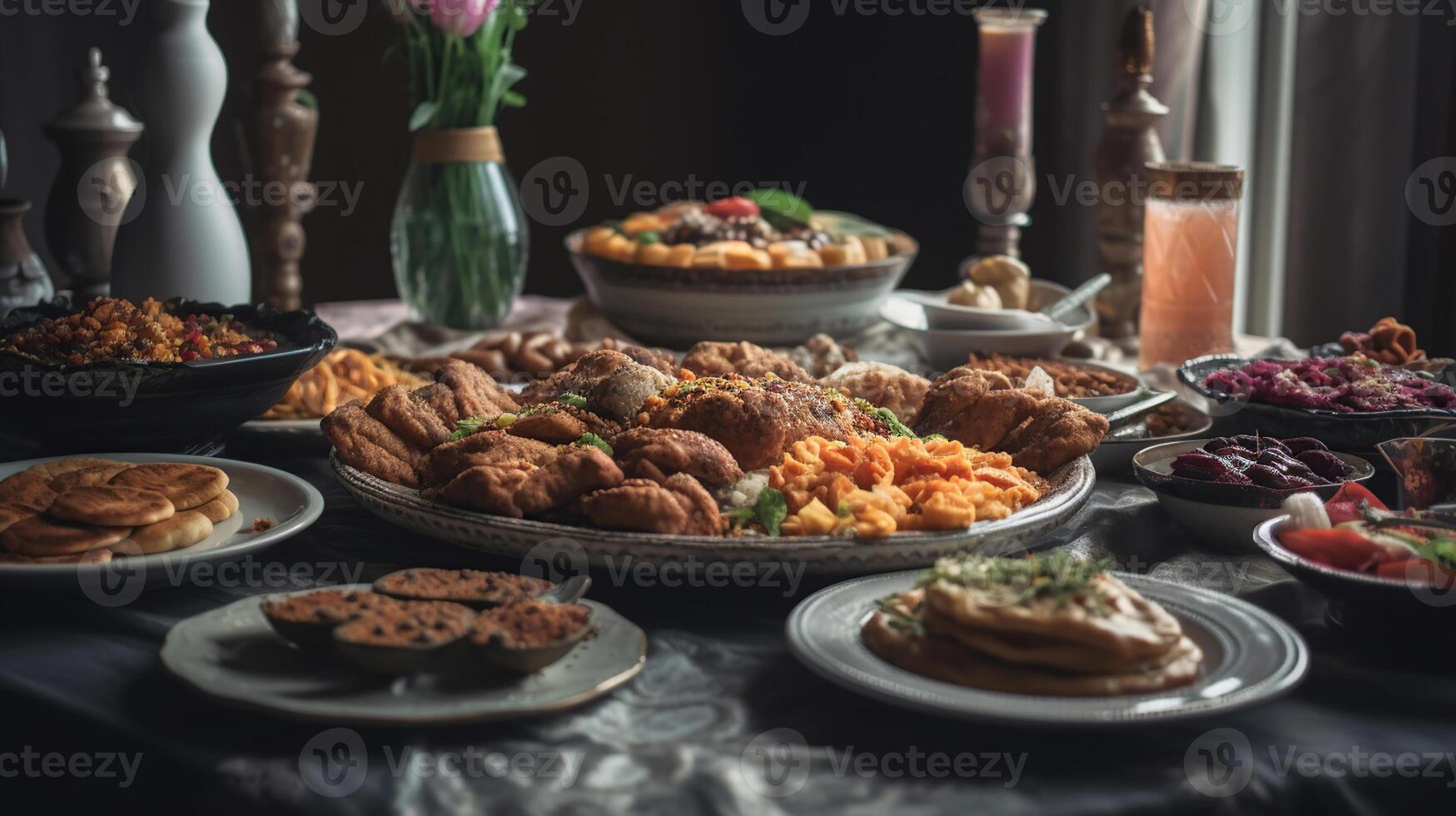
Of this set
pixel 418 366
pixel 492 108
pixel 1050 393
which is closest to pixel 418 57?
pixel 492 108

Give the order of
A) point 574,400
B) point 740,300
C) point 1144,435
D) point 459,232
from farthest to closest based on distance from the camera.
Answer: point 459,232 < point 740,300 < point 1144,435 < point 574,400

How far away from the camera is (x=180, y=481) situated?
188 cm

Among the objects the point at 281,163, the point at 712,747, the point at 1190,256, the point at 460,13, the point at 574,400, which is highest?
the point at 460,13

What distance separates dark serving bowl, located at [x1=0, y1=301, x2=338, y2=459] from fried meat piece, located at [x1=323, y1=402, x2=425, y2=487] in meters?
0.21

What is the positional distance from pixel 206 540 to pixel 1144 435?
1486 millimetres

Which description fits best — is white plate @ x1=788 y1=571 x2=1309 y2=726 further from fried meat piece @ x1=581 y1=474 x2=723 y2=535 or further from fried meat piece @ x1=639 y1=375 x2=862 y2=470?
fried meat piece @ x1=639 y1=375 x2=862 y2=470

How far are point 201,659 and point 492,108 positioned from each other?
7.78ft

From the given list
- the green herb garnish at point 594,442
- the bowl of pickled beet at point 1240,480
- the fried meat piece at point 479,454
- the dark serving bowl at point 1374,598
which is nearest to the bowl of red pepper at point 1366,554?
the dark serving bowl at point 1374,598

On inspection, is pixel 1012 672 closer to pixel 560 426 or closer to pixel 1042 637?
pixel 1042 637

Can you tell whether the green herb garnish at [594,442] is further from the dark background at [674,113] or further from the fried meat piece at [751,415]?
the dark background at [674,113]

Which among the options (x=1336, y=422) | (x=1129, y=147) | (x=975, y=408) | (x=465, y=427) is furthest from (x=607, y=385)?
(x=1129, y=147)

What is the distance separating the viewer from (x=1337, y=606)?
1635 millimetres

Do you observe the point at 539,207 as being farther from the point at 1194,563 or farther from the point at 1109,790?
the point at 1109,790

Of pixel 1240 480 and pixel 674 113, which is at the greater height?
pixel 674 113
